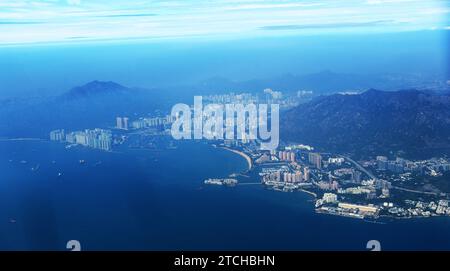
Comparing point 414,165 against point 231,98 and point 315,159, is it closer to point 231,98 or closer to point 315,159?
point 315,159

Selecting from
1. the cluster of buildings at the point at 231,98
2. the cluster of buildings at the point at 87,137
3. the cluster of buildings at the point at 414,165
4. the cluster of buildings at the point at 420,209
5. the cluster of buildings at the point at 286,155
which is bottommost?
the cluster of buildings at the point at 420,209

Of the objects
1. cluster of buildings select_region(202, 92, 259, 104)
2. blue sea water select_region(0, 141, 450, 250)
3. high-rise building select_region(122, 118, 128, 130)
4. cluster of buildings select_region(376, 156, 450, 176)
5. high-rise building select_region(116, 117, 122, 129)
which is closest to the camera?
blue sea water select_region(0, 141, 450, 250)

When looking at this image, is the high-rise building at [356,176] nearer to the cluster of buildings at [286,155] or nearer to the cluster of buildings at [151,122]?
the cluster of buildings at [286,155]

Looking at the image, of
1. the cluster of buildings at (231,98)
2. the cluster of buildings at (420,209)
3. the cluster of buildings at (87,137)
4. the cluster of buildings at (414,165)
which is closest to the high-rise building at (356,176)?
the cluster of buildings at (414,165)

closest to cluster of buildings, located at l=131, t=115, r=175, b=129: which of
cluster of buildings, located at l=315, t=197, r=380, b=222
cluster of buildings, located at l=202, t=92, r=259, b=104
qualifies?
cluster of buildings, located at l=202, t=92, r=259, b=104

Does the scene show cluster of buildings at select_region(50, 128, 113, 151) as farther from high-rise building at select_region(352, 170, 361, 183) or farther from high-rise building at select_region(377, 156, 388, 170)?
high-rise building at select_region(377, 156, 388, 170)

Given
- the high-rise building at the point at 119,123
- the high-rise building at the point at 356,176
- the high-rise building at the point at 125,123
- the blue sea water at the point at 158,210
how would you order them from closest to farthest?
the blue sea water at the point at 158,210 < the high-rise building at the point at 356,176 < the high-rise building at the point at 119,123 < the high-rise building at the point at 125,123

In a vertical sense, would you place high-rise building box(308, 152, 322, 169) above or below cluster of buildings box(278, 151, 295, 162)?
below
